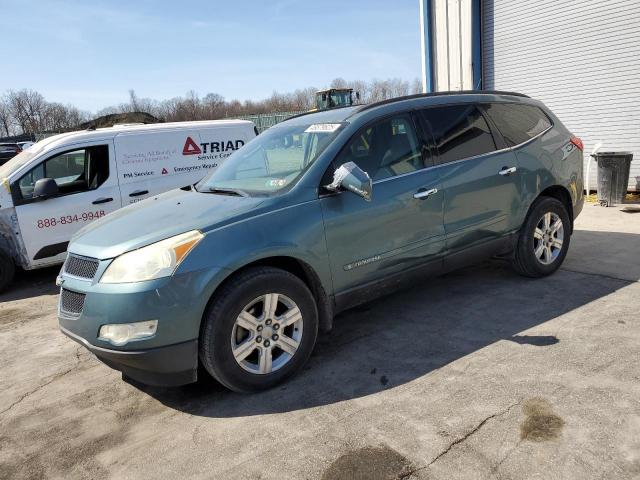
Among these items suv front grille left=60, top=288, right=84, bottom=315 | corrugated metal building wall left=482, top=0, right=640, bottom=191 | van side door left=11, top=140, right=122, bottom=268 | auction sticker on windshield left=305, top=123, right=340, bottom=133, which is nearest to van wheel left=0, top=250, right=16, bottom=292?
van side door left=11, top=140, right=122, bottom=268

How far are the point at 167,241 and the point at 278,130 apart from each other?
6.03 ft

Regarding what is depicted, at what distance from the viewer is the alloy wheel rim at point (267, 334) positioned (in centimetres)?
324

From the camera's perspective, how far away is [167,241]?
3109mm

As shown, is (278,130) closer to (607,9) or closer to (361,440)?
(361,440)

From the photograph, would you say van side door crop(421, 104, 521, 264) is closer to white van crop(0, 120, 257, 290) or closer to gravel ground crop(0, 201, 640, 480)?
gravel ground crop(0, 201, 640, 480)

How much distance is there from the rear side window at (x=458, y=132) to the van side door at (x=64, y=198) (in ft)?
15.0

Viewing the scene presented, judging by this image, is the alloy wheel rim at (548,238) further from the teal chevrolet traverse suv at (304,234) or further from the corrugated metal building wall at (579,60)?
the corrugated metal building wall at (579,60)

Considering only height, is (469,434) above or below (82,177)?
below

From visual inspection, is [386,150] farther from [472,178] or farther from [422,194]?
[472,178]

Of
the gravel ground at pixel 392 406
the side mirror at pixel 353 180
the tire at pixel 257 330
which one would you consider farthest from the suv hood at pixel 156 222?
the gravel ground at pixel 392 406

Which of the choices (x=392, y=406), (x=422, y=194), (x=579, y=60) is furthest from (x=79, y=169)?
(x=579, y=60)

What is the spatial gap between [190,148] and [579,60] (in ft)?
25.0

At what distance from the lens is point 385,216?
382cm

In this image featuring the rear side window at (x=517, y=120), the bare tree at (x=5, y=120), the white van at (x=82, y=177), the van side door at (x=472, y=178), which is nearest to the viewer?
the van side door at (x=472, y=178)
